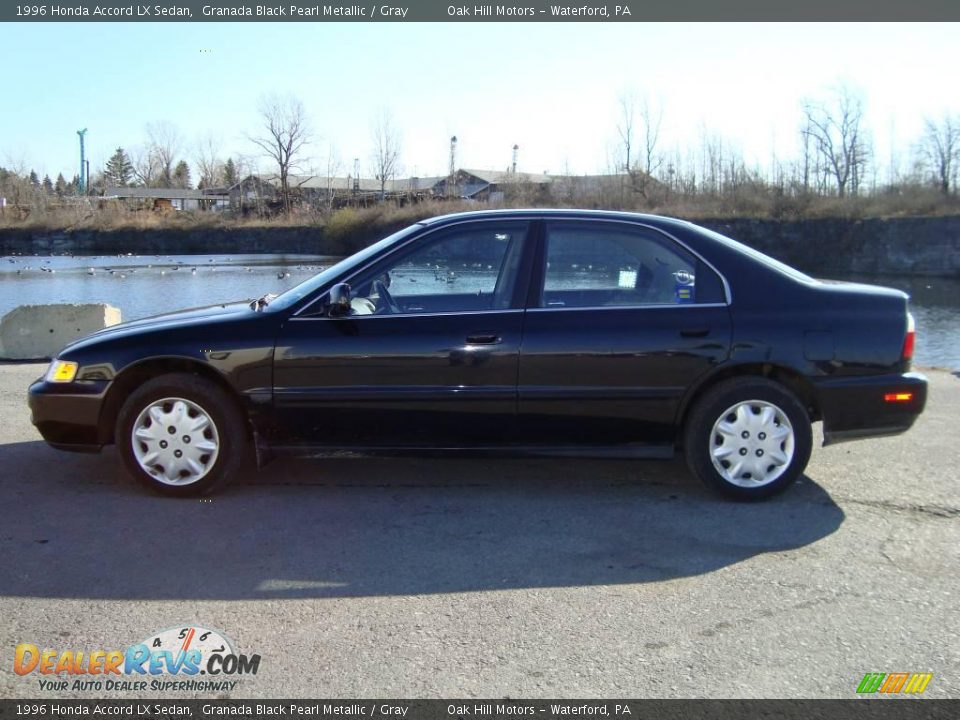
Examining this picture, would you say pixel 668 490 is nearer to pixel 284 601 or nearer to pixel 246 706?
pixel 284 601

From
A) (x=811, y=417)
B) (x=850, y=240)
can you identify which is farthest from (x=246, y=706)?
(x=850, y=240)

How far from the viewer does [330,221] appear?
47.8 metres

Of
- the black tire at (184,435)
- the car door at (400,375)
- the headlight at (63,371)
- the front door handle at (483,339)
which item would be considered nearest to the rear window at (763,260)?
the car door at (400,375)

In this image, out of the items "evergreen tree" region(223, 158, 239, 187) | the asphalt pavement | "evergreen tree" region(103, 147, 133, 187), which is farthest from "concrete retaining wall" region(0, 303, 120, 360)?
"evergreen tree" region(103, 147, 133, 187)

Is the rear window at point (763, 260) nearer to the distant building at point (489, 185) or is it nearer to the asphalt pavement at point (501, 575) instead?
the asphalt pavement at point (501, 575)

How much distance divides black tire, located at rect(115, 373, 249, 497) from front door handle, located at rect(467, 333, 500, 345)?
1.36 m

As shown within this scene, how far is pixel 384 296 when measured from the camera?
4902 mm

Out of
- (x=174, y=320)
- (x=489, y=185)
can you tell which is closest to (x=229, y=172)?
(x=489, y=185)

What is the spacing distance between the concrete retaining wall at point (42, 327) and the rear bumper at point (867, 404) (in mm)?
8052

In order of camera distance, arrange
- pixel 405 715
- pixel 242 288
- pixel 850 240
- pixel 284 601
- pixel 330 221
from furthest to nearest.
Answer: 1. pixel 330 221
2. pixel 850 240
3. pixel 242 288
4. pixel 284 601
5. pixel 405 715

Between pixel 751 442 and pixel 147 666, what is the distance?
319 centimetres

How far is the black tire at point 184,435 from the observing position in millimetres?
4695

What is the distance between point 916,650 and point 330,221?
46.6m

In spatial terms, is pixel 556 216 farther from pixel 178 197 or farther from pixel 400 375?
pixel 178 197
